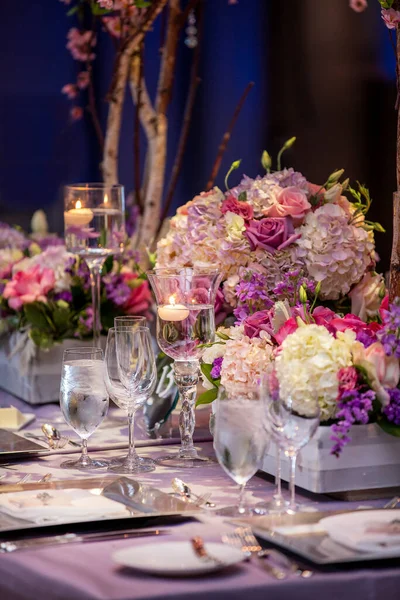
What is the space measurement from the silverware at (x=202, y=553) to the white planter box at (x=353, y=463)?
1.03ft

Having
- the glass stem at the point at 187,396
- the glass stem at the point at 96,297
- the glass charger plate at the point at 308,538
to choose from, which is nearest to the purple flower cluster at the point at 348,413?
the glass charger plate at the point at 308,538

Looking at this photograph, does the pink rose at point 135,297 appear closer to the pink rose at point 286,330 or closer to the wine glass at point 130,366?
the wine glass at point 130,366

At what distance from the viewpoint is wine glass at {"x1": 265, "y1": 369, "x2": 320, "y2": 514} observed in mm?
1385

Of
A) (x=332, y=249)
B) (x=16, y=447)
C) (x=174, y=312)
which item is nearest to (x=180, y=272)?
(x=174, y=312)

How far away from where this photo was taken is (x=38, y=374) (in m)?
2.53

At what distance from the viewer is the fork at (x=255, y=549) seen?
3.87ft

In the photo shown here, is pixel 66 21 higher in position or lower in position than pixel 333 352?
higher

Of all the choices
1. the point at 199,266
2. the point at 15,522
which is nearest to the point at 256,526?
the point at 15,522

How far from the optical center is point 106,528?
1.37 metres

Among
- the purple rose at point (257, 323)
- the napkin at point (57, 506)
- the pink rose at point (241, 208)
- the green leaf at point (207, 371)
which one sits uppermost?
the pink rose at point (241, 208)

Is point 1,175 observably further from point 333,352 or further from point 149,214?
point 333,352

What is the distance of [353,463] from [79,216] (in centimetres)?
119

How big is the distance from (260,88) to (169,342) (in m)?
3.21

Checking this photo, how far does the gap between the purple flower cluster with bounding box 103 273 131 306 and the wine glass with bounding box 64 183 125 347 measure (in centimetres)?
18
